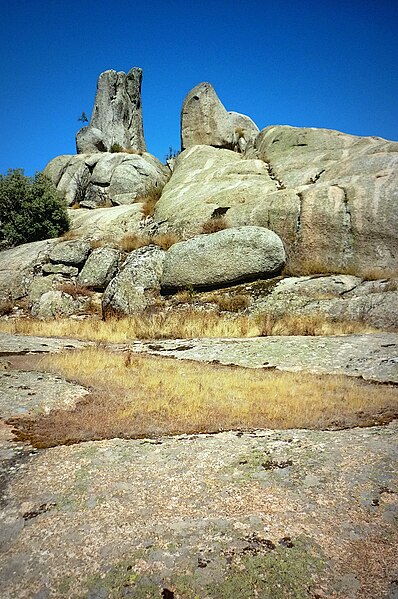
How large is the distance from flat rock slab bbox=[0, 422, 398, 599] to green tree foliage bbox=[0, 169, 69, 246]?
25236 mm

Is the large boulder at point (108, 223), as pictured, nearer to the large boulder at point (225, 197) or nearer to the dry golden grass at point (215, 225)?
the large boulder at point (225, 197)

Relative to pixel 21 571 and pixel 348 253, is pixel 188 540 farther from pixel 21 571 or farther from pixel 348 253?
pixel 348 253

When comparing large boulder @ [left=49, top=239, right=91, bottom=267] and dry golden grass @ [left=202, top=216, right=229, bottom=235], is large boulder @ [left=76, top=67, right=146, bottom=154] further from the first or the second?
dry golden grass @ [left=202, top=216, right=229, bottom=235]

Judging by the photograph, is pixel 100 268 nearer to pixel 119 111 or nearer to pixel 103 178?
pixel 103 178

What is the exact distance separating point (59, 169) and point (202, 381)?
35.9 meters

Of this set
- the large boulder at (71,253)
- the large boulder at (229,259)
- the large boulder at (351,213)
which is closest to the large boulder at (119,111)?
the large boulder at (71,253)

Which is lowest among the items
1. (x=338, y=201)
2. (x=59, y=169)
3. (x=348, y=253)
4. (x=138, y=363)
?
(x=138, y=363)

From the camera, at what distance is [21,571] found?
8.62 ft

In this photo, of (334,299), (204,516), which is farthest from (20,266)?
(204,516)

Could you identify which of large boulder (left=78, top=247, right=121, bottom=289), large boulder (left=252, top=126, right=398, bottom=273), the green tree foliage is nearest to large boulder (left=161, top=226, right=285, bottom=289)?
large boulder (left=252, top=126, right=398, bottom=273)

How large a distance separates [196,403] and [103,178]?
32.6m

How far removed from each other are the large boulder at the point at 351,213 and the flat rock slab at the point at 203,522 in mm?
14195

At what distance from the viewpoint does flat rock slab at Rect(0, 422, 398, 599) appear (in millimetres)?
2512

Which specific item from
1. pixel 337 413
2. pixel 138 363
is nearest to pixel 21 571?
pixel 337 413
